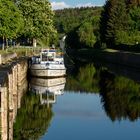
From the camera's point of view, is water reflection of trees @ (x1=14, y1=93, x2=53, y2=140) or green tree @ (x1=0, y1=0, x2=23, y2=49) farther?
green tree @ (x1=0, y1=0, x2=23, y2=49)

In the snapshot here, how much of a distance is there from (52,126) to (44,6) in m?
81.0

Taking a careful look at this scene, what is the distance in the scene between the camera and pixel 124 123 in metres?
34.1

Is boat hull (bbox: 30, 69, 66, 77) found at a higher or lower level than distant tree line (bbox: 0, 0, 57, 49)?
lower

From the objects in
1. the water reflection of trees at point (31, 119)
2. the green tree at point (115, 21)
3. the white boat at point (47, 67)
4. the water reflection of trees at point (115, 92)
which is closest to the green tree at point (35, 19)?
the green tree at point (115, 21)

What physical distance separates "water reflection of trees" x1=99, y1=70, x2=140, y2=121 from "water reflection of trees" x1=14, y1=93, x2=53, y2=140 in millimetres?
4381

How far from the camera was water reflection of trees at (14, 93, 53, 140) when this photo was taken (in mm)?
28594

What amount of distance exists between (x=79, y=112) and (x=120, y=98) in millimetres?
8650

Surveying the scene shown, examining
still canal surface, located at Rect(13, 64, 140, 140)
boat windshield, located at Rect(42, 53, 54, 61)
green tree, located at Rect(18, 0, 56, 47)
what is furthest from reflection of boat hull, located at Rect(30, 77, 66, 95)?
green tree, located at Rect(18, 0, 56, 47)

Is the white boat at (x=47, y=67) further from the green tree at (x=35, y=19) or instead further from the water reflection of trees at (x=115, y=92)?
the green tree at (x=35, y=19)

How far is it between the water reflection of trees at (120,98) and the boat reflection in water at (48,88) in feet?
13.1

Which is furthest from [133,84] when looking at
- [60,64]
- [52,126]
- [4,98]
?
[4,98]

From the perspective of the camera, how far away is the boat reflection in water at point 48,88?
1780 inches

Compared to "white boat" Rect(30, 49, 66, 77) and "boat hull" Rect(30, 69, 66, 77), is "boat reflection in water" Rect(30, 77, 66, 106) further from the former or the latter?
"white boat" Rect(30, 49, 66, 77)

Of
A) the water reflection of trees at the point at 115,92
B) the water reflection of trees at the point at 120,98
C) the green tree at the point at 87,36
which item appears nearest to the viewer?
the water reflection of trees at the point at 120,98
